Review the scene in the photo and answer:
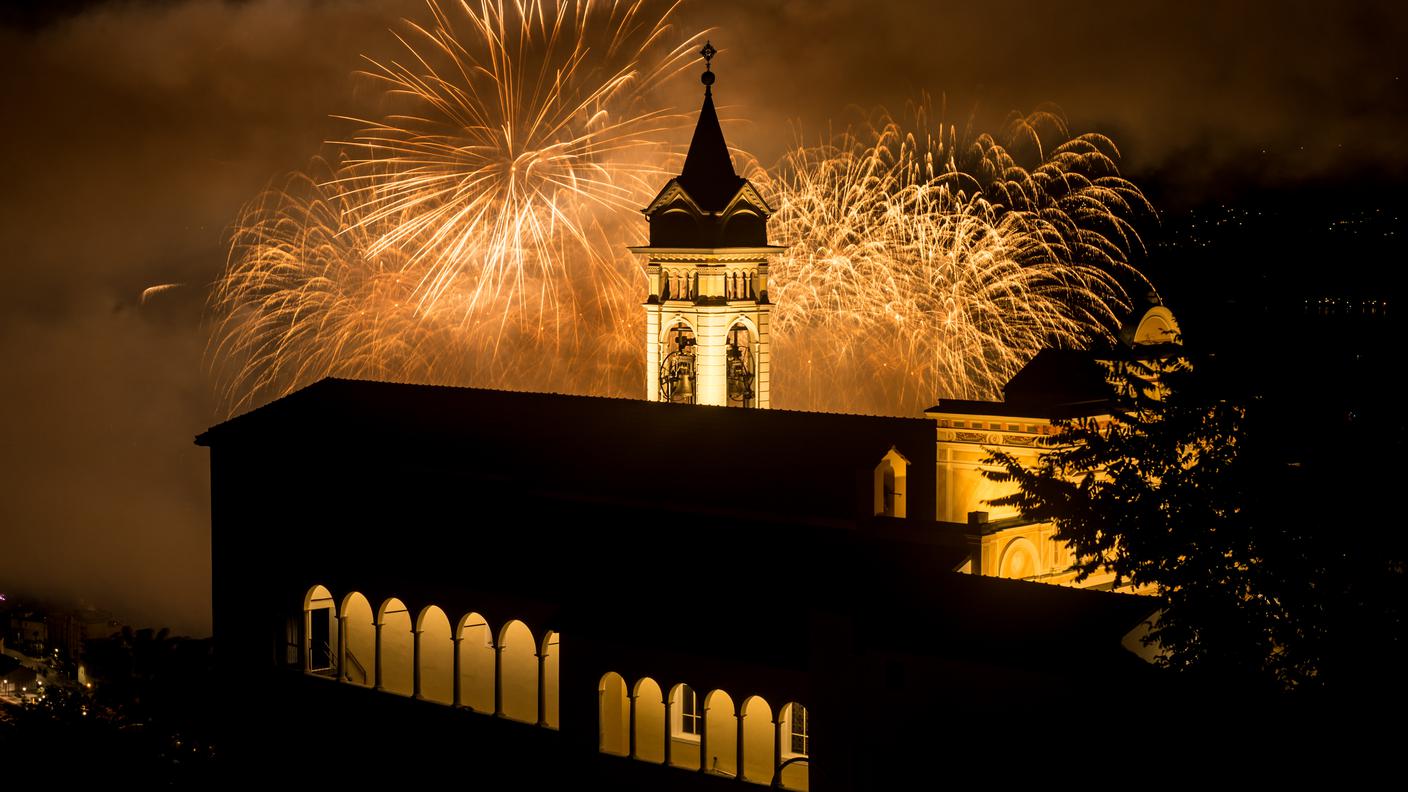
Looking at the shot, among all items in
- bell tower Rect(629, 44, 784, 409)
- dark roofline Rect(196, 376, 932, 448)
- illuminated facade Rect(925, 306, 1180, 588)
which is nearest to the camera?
illuminated facade Rect(925, 306, 1180, 588)

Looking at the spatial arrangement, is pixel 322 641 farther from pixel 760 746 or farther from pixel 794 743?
pixel 794 743

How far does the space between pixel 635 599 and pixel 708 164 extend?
13.2m

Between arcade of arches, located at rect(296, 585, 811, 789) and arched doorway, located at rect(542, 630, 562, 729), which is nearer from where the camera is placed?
arcade of arches, located at rect(296, 585, 811, 789)

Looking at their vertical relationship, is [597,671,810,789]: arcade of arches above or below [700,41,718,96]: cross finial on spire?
below

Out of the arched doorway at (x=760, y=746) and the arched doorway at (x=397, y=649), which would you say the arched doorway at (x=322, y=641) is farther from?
the arched doorway at (x=760, y=746)

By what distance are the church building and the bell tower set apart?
518 centimetres

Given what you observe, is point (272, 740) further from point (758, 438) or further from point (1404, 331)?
point (1404, 331)

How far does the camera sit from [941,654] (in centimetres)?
2220

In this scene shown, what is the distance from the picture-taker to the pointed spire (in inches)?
1409

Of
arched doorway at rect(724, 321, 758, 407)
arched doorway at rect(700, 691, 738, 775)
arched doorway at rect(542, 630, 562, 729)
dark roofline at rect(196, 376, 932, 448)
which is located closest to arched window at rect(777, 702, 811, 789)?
arched doorway at rect(700, 691, 738, 775)

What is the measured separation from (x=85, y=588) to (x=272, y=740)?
93.3ft

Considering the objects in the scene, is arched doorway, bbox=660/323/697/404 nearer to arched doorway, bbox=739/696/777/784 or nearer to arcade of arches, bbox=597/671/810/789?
arcade of arches, bbox=597/671/810/789

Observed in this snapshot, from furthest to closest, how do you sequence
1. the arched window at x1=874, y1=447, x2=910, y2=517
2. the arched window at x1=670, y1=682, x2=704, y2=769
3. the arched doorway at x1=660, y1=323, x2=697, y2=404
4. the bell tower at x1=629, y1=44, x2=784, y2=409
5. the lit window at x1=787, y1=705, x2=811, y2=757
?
1. the arched doorway at x1=660, y1=323, x2=697, y2=404
2. the bell tower at x1=629, y1=44, x2=784, y2=409
3. the arched window at x1=874, y1=447, x2=910, y2=517
4. the arched window at x1=670, y1=682, x2=704, y2=769
5. the lit window at x1=787, y1=705, x2=811, y2=757

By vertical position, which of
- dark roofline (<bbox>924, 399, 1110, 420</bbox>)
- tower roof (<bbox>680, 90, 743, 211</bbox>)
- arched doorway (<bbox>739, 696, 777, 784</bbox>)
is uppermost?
tower roof (<bbox>680, 90, 743, 211</bbox>)
